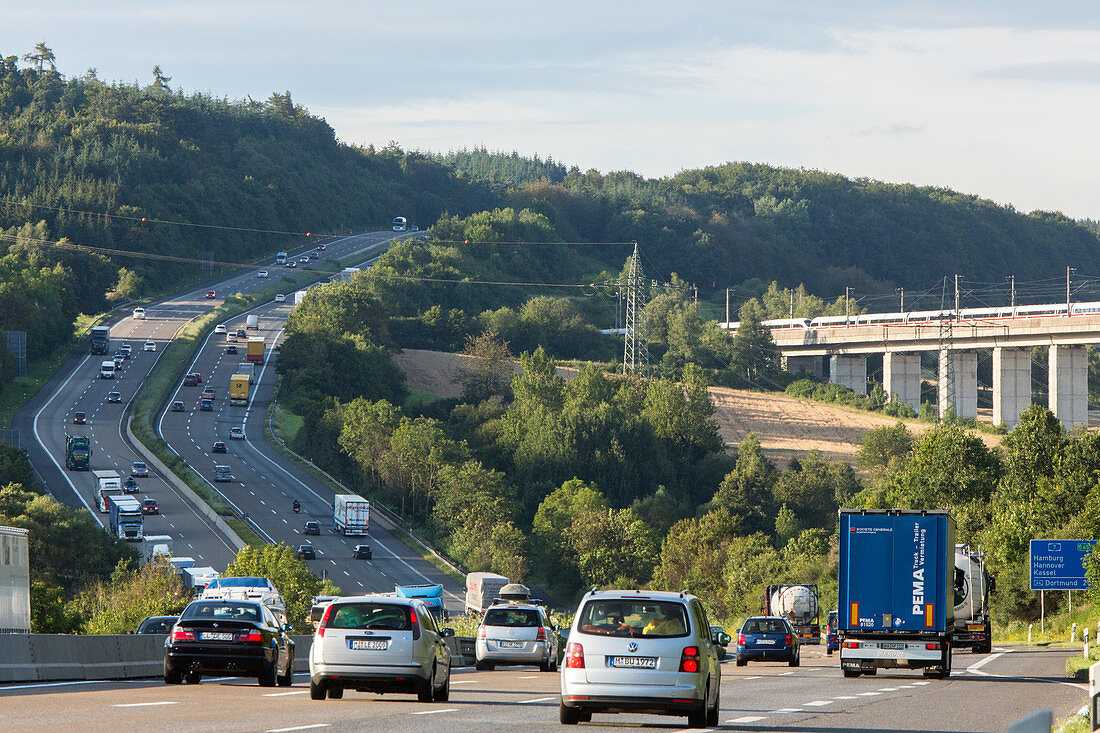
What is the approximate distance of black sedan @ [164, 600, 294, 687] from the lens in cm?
2283

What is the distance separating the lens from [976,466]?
82812 millimetres

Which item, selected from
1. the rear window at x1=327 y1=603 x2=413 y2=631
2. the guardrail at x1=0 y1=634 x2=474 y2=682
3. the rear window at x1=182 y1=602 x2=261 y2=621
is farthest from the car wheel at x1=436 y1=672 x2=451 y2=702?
the guardrail at x1=0 y1=634 x2=474 y2=682

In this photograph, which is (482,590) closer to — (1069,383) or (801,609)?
(801,609)

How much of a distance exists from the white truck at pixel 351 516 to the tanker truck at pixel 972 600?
5483 centimetres

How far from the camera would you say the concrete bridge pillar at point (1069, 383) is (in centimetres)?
14100

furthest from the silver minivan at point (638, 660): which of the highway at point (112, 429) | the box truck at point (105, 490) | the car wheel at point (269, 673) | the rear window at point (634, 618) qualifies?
the box truck at point (105, 490)

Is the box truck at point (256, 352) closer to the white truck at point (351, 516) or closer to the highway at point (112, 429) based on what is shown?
the highway at point (112, 429)

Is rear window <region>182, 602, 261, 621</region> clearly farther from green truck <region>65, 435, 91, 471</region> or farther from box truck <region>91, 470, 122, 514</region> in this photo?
green truck <region>65, 435, 91, 471</region>

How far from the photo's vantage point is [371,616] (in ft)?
65.3

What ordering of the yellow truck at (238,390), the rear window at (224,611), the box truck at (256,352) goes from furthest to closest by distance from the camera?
the box truck at (256,352) → the yellow truck at (238,390) → the rear window at (224,611)

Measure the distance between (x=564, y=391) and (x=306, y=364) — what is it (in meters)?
26.3

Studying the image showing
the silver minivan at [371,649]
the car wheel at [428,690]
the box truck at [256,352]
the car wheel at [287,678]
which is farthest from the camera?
the box truck at [256,352]

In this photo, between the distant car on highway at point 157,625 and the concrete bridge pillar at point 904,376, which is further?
the concrete bridge pillar at point 904,376

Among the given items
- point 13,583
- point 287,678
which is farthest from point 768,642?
point 13,583
